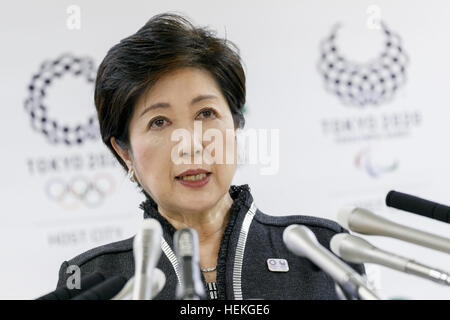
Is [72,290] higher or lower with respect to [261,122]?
lower

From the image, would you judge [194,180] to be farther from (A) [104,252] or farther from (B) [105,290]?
(B) [105,290]

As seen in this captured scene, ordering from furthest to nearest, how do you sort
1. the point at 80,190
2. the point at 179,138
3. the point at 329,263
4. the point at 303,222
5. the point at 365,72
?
the point at 365,72
the point at 80,190
the point at 303,222
the point at 179,138
the point at 329,263

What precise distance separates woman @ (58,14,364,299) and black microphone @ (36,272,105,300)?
0.34 meters

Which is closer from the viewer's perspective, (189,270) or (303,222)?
(189,270)

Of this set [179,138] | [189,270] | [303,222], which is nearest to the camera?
[189,270]

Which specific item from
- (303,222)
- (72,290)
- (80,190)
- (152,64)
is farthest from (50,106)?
(72,290)

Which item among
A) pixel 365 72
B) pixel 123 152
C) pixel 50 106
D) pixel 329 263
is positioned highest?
pixel 365 72

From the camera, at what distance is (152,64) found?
1147 mm

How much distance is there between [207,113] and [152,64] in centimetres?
14

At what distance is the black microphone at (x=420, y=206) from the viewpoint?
→ 2.51ft

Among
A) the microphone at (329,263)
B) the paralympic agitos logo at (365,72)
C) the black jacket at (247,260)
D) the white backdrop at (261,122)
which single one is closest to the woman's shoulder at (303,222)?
the black jacket at (247,260)

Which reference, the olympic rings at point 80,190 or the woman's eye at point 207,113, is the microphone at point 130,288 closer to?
the woman's eye at point 207,113

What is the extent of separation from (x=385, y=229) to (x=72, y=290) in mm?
384
